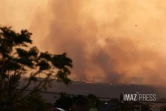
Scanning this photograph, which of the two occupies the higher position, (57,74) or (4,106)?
(57,74)

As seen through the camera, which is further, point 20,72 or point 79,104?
point 20,72

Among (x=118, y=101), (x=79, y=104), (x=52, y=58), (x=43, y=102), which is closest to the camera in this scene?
(x=79, y=104)

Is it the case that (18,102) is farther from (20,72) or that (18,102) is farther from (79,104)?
(79,104)

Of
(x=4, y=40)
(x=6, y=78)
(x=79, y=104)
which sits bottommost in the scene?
(x=79, y=104)

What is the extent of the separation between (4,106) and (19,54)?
382cm

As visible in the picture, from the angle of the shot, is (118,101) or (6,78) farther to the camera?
(118,101)

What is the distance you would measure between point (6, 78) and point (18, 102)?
7.45 feet

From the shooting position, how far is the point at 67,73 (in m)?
28.5

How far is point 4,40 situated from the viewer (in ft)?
98.3

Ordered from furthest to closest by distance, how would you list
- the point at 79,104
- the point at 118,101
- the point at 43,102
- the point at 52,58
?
the point at 118,101 → the point at 43,102 → the point at 52,58 → the point at 79,104

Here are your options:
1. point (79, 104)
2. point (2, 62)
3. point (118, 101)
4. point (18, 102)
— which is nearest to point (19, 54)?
point (2, 62)

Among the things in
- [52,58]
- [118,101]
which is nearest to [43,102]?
[52,58]

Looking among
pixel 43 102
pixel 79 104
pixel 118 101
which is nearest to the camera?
pixel 79 104

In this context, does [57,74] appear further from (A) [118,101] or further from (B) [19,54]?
(A) [118,101]
